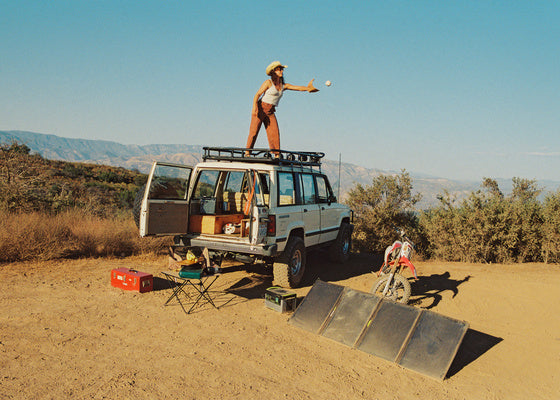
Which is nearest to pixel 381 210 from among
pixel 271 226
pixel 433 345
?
pixel 271 226

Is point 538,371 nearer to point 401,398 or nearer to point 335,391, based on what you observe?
point 401,398

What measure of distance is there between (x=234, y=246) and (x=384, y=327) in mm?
2686

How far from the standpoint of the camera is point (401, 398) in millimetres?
3785

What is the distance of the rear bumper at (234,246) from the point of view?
639cm

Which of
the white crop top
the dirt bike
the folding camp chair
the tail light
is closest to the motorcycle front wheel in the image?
the dirt bike

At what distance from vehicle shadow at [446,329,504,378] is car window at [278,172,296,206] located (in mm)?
3421

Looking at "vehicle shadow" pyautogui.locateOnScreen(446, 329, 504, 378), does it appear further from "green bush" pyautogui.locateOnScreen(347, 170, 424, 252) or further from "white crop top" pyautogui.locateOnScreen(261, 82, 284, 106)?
"green bush" pyautogui.locateOnScreen(347, 170, 424, 252)

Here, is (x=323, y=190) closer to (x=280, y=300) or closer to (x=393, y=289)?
(x=393, y=289)

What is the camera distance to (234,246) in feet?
21.4

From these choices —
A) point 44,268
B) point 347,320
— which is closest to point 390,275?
point 347,320

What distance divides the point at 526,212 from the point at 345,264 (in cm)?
510

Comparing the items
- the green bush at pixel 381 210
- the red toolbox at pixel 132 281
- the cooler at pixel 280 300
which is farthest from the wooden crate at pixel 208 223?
the green bush at pixel 381 210

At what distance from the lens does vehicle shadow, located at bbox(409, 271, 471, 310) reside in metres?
6.70

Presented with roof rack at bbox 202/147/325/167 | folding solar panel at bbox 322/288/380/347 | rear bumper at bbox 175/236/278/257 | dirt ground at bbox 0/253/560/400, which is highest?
roof rack at bbox 202/147/325/167
